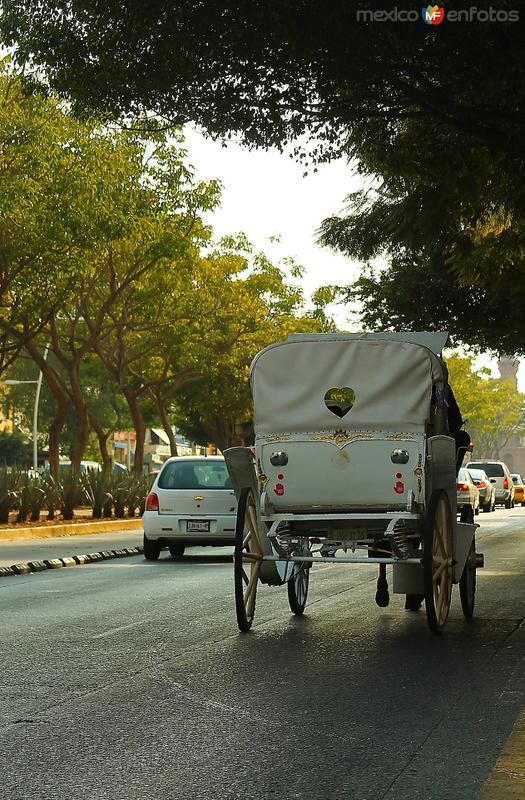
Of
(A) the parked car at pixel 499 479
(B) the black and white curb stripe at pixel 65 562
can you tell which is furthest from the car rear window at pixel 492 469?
(B) the black and white curb stripe at pixel 65 562

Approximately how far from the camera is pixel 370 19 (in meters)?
12.3

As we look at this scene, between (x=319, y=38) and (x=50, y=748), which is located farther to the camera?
(x=319, y=38)

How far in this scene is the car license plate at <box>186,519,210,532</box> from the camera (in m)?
21.6

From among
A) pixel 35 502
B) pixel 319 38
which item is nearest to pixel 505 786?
pixel 319 38

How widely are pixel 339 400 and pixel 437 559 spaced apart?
1.63 meters

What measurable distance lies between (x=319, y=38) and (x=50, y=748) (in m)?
7.69

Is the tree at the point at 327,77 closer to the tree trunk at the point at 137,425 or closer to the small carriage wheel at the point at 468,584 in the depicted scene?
the small carriage wheel at the point at 468,584

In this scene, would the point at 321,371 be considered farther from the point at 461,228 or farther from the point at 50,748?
the point at 461,228

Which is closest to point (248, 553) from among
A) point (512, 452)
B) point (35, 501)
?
point (35, 501)

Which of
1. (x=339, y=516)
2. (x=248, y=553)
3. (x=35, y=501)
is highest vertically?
(x=35, y=501)

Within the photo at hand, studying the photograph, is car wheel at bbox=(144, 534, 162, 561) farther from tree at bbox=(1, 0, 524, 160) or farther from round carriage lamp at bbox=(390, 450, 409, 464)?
round carriage lamp at bbox=(390, 450, 409, 464)

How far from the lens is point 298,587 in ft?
41.8

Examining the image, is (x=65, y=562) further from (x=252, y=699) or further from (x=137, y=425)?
(x=137, y=425)

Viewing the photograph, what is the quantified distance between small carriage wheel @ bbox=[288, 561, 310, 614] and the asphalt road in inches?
6.8
